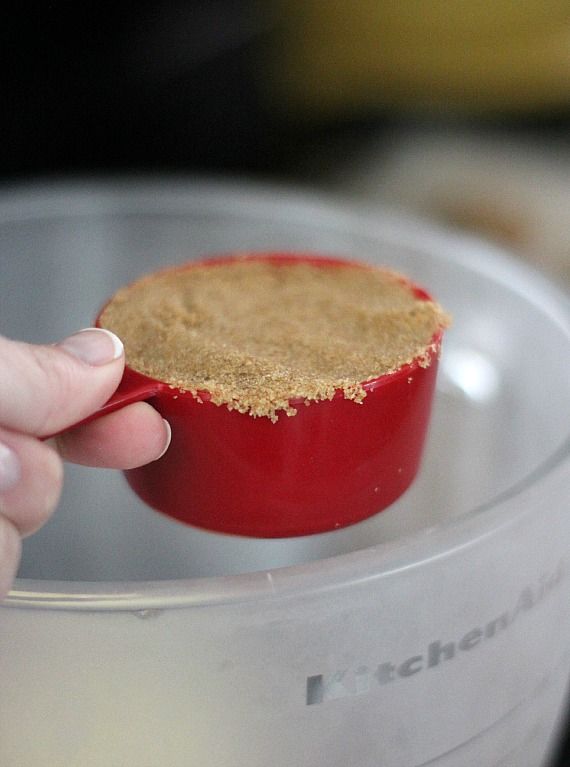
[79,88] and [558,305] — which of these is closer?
[558,305]

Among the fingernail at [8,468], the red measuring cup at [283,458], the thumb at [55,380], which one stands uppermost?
the thumb at [55,380]

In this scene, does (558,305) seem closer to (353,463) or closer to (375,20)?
(353,463)

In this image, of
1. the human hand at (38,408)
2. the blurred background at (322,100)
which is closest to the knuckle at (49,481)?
the human hand at (38,408)

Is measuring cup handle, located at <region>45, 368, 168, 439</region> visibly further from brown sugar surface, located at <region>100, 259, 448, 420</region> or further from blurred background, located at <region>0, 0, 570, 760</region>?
blurred background, located at <region>0, 0, 570, 760</region>

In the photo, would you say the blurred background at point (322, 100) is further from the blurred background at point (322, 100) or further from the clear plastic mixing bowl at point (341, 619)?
the clear plastic mixing bowl at point (341, 619)

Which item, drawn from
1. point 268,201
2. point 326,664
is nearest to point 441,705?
point 326,664

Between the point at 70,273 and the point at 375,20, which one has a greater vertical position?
the point at 375,20

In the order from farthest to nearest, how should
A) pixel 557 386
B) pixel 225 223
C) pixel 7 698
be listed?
1. pixel 225 223
2. pixel 557 386
3. pixel 7 698

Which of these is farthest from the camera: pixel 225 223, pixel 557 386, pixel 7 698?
pixel 225 223
